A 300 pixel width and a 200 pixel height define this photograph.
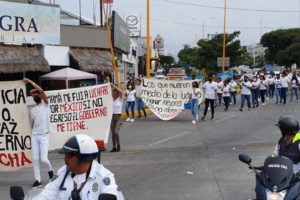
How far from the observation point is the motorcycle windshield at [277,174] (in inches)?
205

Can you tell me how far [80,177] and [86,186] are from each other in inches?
3.2

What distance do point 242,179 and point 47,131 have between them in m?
3.61

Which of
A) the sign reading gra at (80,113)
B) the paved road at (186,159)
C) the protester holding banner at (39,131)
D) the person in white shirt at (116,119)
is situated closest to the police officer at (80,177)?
the paved road at (186,159)

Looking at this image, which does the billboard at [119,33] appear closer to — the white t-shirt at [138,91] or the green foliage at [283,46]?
the white t-shirt at [138,91]

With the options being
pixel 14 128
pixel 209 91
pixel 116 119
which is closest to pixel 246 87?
pixel 209 91

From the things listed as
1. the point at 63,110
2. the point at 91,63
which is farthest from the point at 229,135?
the point at 91,63

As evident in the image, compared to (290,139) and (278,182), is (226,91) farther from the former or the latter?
(278,182)

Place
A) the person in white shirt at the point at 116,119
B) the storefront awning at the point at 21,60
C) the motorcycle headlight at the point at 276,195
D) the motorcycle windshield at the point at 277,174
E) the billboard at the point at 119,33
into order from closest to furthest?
the motorcycle headlight at the point at 276,195, the motorcycle windshield at the point at 277,174, the person in white shirt at the point at 116,119, the storefront awning at the point at 21,60, the billboard at the point at 119,33

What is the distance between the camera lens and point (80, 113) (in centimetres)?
1280

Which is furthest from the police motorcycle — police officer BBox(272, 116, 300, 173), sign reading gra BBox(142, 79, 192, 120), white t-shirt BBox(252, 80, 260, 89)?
white t-shirt BBox(252, 80, 260, 89)

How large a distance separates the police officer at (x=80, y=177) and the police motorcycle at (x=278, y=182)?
2.03m

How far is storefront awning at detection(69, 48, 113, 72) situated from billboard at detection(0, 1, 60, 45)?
4.50m

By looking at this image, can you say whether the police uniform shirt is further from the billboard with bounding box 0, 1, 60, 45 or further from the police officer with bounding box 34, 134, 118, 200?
the billboard with bounding box 0, 1, 60, 45

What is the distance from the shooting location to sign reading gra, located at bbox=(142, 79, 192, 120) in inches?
845
